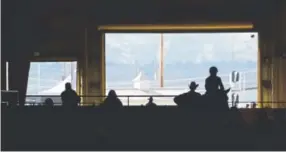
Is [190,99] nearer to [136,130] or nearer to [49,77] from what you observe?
[136,130]

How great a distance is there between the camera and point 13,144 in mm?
9203

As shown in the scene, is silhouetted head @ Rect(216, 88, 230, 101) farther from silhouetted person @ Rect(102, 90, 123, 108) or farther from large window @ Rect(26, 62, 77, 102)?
large window @ Rect(26, 62, 77, 102)

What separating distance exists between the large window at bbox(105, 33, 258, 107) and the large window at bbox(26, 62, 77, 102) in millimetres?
1395

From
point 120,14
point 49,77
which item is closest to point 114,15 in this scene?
point 120,14

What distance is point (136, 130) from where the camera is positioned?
9375 mm

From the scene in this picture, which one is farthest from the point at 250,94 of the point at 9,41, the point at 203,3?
the point at 9,41

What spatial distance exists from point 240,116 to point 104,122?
2.15m

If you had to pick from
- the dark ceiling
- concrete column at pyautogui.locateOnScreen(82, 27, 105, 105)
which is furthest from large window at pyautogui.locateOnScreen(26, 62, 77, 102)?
the dark ceiling

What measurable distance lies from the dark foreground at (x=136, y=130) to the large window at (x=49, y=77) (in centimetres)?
930

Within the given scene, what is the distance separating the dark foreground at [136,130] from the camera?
30.0 feet

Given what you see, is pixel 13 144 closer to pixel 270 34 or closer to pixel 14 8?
pixel 14 8

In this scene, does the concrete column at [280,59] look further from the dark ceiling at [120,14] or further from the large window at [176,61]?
the large window at [176,61]

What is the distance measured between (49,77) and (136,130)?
11103 millimetres

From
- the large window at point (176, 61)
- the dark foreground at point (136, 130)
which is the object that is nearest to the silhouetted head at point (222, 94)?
the dark foreground at point (136, 130)
